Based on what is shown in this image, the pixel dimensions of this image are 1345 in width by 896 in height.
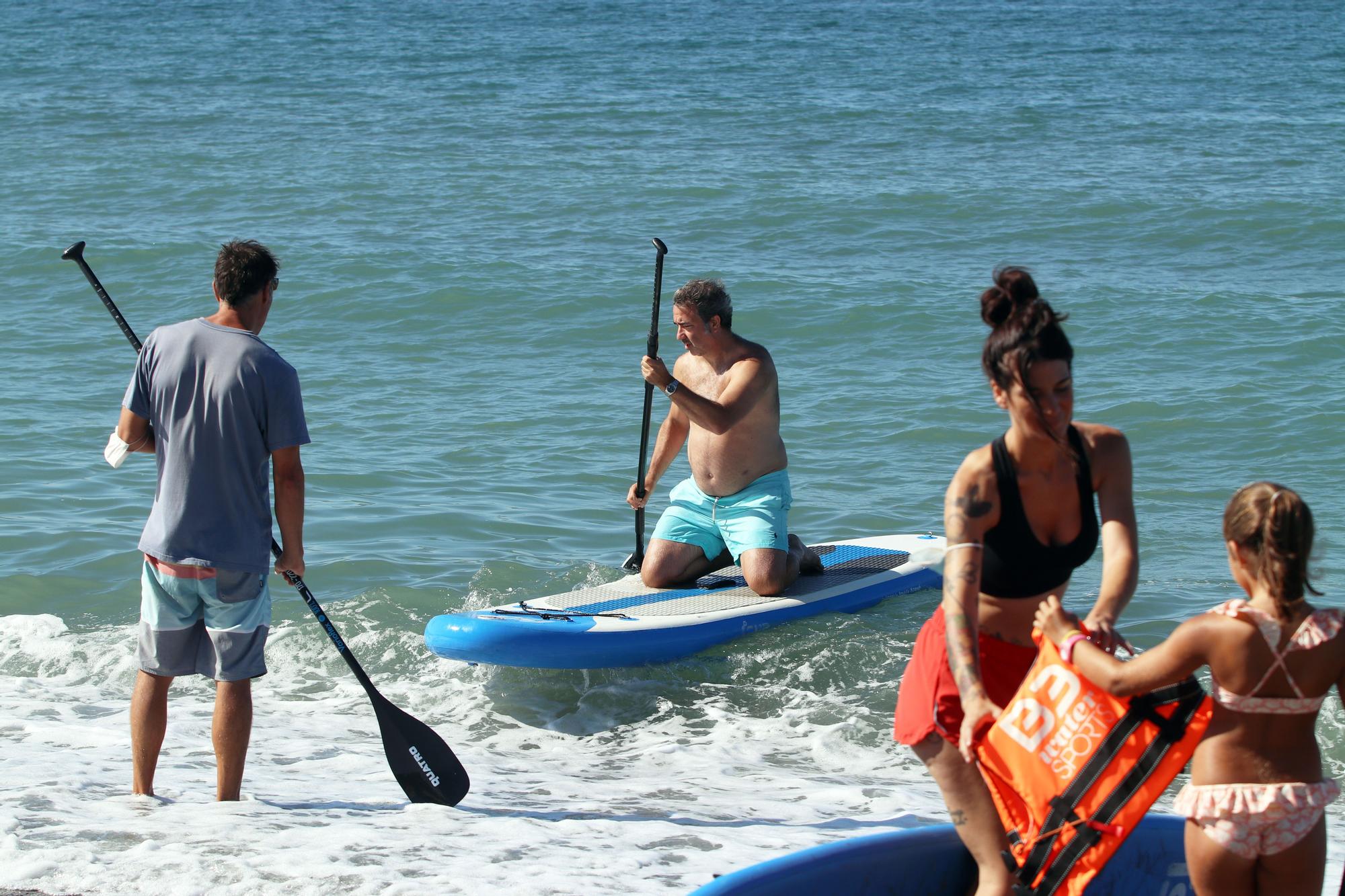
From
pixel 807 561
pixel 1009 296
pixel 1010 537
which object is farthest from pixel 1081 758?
pixel 807 561

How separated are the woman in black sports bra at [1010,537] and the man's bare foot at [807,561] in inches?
140

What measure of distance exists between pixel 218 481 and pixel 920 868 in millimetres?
2154

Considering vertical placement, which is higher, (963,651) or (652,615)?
(963,651)

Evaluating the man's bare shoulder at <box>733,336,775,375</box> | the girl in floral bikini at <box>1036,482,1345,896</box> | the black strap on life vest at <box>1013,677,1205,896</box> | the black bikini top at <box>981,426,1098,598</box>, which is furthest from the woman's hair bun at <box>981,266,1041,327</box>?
the man's bare shoulder at <box>733,336,775,375</box>

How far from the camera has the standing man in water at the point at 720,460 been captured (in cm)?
587

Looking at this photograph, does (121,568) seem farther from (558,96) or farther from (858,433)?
(558,96)

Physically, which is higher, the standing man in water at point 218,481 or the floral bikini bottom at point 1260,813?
the standing man in water at point 218,481

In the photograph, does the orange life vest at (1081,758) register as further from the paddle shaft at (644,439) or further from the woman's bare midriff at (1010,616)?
the paddle shaft at (644,439)

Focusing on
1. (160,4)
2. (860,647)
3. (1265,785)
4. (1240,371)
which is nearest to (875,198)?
(1240,371)

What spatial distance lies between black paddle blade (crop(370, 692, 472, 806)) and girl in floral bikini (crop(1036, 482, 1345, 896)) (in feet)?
7.83

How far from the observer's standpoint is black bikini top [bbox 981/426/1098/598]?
287 cm

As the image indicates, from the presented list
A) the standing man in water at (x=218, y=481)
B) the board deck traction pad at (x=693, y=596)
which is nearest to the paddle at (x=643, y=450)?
the board deck traction pad at (x=693, y=596)

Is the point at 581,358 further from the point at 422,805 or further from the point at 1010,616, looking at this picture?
the point at 1010,616

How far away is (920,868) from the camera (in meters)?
3.21
